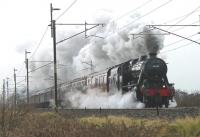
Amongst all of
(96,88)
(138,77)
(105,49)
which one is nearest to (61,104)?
(105,49)

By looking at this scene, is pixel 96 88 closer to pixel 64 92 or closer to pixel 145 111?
pixel 64 92

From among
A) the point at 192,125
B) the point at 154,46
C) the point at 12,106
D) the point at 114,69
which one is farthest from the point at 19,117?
the point at 154,46

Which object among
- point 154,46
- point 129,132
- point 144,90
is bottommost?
point 129,132

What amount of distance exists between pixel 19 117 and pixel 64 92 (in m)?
34.8

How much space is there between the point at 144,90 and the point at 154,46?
7.75 metres

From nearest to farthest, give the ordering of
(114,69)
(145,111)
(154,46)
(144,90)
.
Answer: (145,111) < (144,90) < (114,69) < (154,46)

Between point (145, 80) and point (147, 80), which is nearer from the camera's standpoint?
point (145, 80)

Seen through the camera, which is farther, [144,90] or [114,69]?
[114,69]

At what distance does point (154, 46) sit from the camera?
3972cm

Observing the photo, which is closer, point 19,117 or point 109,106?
point 19,117

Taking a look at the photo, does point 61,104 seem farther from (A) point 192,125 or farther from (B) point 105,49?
(A) point 192,125

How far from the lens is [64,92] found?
172 ft

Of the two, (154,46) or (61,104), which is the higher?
(154,46)

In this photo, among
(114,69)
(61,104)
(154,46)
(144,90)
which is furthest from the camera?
(61,104)
